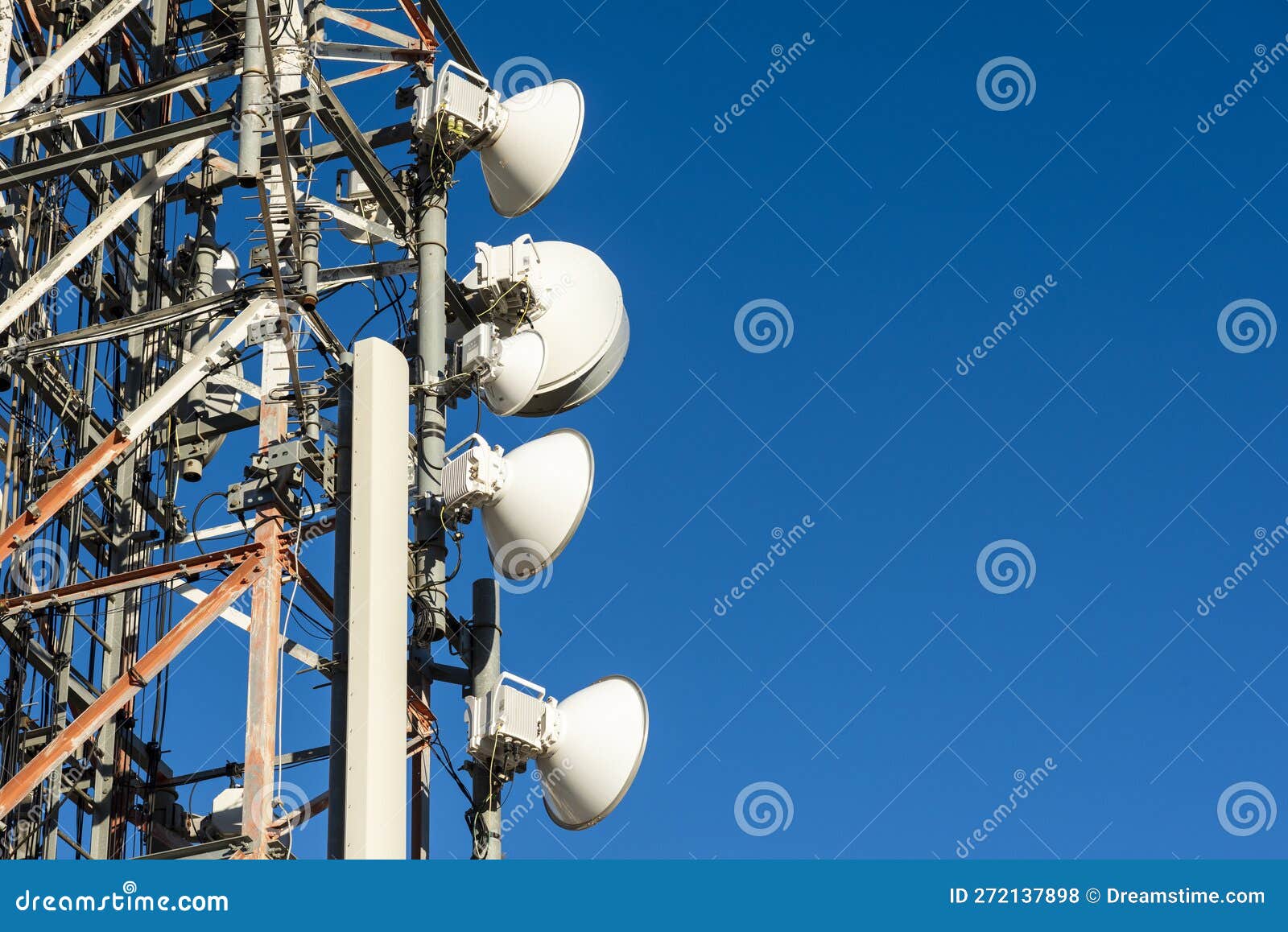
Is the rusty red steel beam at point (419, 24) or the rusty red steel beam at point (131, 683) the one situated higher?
the rusty red steel beam at point (419, 24)

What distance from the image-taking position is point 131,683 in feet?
57.7

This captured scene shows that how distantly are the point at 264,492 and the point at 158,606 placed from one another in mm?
5326

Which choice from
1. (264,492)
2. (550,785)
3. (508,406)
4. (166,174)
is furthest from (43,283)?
(550,785)

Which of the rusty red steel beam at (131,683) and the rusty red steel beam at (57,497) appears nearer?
the rusty red steel beam at (131,683)

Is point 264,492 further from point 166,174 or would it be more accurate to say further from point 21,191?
point 21,191

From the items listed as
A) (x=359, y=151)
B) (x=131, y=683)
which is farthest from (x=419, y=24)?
(x=131, y=683)

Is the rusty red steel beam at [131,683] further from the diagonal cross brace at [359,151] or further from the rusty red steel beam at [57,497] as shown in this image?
Result: the diagonal cross brace at [359,151]

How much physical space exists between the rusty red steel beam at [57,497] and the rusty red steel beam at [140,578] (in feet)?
2.68

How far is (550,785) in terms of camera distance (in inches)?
763

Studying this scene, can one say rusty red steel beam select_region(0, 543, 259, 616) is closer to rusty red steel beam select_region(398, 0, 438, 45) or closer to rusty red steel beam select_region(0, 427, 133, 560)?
rusty red steel beam select_region(0, 427, 133, 560)

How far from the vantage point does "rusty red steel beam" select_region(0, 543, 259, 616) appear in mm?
18188

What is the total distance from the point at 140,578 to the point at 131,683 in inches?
49.8

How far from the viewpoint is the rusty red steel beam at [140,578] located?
18188 mm

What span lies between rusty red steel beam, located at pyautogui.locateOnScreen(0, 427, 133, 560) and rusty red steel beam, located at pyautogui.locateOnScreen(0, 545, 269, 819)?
5.02 ft
